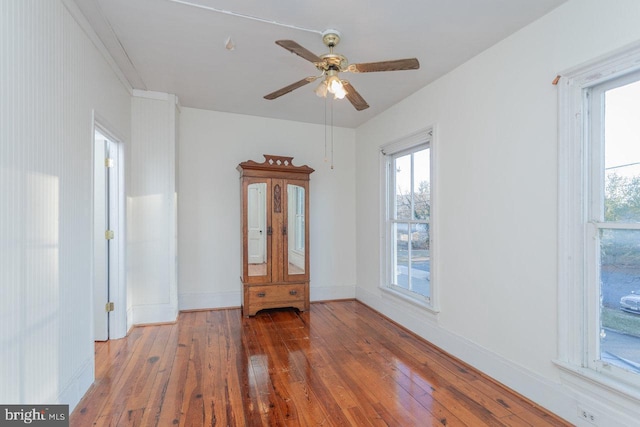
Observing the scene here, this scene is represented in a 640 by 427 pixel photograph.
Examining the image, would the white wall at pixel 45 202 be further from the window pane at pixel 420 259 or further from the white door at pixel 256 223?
the window pane at pixel 420 259

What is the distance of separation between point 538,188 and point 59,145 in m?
3.19

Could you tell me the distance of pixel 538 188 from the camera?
7.28 feet

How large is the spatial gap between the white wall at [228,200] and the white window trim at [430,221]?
88 cm

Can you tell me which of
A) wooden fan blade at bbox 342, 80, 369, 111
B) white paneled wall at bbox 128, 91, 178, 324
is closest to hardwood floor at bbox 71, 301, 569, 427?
→ white paneled wall at bbox 128, 91, 178, 324

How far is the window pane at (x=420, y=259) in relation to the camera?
11.3 feet

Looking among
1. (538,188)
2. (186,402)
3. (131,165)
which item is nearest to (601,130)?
(538,188)

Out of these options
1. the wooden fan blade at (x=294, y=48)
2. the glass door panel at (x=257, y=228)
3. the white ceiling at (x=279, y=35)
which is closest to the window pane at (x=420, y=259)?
the white ceiling at (x=279, y=35)

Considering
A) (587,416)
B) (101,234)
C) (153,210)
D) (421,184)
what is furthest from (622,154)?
(101,234)

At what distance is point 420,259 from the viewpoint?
11.7 feet

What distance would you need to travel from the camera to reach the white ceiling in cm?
210

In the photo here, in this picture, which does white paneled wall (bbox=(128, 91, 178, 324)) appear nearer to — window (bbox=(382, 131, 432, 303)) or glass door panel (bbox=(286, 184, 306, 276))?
glass door panel (bbox=(286, 184, 306, 276))

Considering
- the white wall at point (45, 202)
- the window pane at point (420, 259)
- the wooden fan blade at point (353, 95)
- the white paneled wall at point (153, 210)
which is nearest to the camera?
the white wall at point (45, 202)

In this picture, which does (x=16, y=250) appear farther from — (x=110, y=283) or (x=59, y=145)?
(x=110, y=283)

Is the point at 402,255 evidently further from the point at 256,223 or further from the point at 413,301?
the point at 256,223
